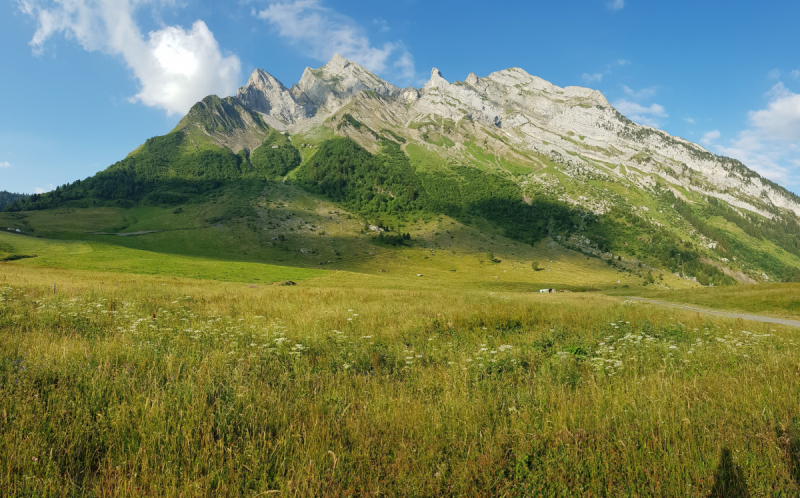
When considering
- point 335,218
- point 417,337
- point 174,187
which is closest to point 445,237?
point 335,218

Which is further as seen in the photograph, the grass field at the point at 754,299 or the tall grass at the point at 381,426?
the grass field at the point at 754,299

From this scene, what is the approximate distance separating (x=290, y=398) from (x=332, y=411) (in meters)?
0.83

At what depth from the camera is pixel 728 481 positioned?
11.2 ft

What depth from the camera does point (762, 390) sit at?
17.1ft

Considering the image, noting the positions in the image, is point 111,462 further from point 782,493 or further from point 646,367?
point 646,367

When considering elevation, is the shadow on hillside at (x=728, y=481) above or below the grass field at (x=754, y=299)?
above

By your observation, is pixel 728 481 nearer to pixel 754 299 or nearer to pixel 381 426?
pixel 381 426

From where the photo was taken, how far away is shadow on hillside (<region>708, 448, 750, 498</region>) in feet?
10.7

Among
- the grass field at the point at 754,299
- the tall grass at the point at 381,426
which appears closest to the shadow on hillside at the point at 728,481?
the tall grass at the point at 381,426

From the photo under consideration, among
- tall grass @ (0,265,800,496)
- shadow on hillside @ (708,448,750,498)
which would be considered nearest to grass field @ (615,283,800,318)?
tall grass @ (0,265,800,496)

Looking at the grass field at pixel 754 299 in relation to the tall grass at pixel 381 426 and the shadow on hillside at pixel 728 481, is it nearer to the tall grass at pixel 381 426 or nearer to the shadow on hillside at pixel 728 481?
the tall grass at pixel 381 426

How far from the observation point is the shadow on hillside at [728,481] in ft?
10.7

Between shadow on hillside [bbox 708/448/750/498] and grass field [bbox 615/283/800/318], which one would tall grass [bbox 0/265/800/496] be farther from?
grass field [bbox 615/283/800/318]

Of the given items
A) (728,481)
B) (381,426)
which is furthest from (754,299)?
(381,426)
